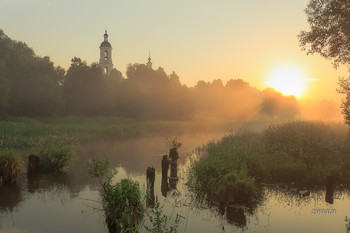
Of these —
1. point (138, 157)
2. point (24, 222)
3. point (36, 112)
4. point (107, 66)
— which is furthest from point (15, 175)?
point (107, 66)

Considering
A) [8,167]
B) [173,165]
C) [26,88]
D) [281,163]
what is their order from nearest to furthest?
[8,167]
[281,163]
[173,165]
[26,88]

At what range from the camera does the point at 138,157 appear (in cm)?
2558

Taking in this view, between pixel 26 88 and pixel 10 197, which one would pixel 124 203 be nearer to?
pixel 10 197

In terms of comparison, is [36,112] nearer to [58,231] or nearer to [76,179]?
[76,179]

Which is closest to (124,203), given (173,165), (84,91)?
(173,165)

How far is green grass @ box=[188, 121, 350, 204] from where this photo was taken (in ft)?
48.6

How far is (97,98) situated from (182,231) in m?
56.5

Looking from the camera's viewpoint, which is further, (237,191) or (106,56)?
(106,56)

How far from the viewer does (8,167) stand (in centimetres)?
1534

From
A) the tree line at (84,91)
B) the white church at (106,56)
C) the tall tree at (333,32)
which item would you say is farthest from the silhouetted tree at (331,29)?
the white church at (106,56)

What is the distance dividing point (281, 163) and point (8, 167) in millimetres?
14477

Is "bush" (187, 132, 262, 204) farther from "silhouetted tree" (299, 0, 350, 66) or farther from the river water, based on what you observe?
"silhouetted tree" (299, 0, 350, 66)

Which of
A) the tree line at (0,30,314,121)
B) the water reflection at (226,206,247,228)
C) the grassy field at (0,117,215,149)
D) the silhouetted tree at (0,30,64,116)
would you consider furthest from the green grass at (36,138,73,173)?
the silhouetted tree at (0,30,64,116)

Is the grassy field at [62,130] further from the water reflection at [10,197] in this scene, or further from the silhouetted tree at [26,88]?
the water reflection at [10,197]
